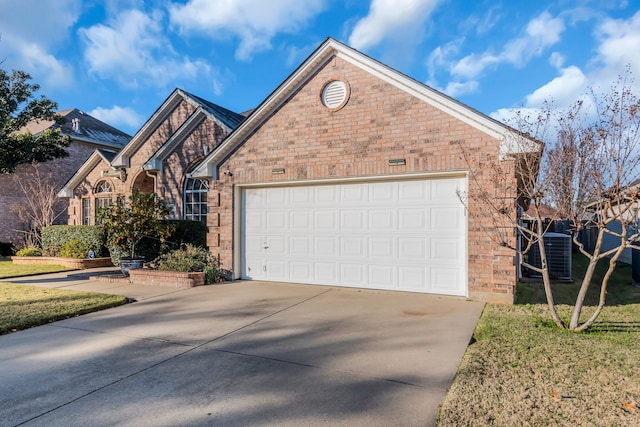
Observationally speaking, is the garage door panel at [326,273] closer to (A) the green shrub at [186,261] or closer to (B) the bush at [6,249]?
(A) the green shrub at [186,261]

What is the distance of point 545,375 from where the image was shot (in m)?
3.85

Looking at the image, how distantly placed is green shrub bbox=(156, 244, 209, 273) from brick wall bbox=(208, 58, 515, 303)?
0.43 metres

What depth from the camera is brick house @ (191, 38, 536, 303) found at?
25.0ft

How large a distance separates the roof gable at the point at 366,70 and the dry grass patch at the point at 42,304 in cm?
417

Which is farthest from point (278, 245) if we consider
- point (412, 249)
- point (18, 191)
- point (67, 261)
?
point (18, 191)

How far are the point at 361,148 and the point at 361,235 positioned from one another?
6.78ft

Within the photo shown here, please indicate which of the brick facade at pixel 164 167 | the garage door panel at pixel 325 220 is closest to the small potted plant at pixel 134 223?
the brick facade at pixel 164 167

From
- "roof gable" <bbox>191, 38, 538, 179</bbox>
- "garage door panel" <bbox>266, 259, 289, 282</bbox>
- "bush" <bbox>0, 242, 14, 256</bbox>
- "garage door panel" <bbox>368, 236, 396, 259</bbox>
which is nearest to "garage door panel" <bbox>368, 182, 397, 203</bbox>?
"garage door panel" <bbox>368, 236, 396, 259</bbox>

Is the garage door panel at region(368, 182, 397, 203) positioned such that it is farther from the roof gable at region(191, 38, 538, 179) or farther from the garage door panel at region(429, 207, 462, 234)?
the roof gable at region(191, 38, 538, 179)

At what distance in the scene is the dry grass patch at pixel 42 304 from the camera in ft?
20.4

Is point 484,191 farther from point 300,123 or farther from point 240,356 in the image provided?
point 240,356

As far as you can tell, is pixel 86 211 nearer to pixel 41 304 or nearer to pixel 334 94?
pixel 41 304

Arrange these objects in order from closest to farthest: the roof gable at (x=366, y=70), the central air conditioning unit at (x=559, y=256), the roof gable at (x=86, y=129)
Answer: the roof gable at (x=366, y=70) < the central air conditioning unit at (x=559, y=256) < the roof gable at (x=86, y=129)

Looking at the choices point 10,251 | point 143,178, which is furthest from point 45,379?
point 10,251
